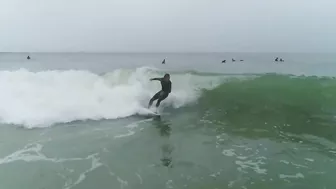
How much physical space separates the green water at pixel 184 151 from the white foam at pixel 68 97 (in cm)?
62

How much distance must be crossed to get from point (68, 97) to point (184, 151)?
6.56 m

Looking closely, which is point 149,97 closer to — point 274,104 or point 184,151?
point 274,104

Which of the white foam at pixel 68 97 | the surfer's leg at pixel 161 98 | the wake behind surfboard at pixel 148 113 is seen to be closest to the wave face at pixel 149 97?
the white foam at pixel 68 97

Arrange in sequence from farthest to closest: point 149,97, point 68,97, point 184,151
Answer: point 149,97, point 68,97, point 184,151

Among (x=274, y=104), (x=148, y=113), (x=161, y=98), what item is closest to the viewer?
(x=148, y=113)

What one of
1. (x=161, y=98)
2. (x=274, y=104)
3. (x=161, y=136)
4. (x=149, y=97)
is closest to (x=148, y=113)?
(x=161, y=98)

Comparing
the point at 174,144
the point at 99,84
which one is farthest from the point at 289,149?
the point at 99,84

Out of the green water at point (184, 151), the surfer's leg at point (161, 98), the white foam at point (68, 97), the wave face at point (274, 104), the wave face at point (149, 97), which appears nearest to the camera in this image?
the green water at point (184, 151)

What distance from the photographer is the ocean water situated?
203 inches

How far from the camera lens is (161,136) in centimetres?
786

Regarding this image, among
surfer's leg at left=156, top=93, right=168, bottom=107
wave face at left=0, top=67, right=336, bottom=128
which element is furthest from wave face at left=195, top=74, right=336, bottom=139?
surfer's leg at left=156, top=93, right=168, bottom=107

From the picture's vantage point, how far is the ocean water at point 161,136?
5160mm

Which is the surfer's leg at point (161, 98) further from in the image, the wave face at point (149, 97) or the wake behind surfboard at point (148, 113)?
the wave face at point (149, 97)

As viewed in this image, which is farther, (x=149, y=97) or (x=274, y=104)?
(x=149, y=97)
